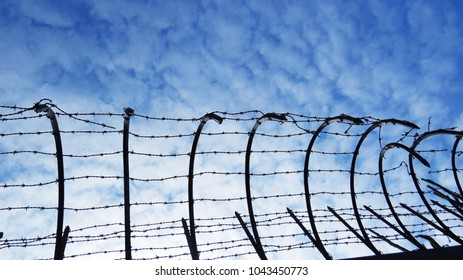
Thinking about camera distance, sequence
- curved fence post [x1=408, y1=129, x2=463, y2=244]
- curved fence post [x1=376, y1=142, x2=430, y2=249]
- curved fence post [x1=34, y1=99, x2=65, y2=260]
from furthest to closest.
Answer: curved fence post [x1=408, y1=129, x2=463, y2=244]
curved fence post [x1=376, y1=142, x2=430, y2=249]
curved fence post [x1=34, y1=99, x2=65, y2=260]

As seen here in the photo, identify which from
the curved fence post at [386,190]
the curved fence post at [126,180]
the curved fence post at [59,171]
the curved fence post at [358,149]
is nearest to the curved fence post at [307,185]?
the curved fence post at [358,149]

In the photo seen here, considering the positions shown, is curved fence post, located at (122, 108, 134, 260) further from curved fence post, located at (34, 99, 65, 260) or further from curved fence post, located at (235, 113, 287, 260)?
curved fence post, located at (235, 113, 287, 260)

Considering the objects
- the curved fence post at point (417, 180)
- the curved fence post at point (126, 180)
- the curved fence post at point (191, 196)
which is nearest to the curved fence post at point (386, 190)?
the curved fence post at point (417, 180)

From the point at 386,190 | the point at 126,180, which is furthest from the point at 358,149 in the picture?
the point at 126,180

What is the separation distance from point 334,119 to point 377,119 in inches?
24.2

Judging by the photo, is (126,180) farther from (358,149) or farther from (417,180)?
(417,180)

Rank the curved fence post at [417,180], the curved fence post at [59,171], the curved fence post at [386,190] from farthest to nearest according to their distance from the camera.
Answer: the curved fence post at [417,180] < the curved fence post at [386,190] < the curved fence post at [59,171]

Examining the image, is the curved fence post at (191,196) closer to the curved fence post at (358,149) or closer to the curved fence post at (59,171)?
the curved fence post at (59,171)

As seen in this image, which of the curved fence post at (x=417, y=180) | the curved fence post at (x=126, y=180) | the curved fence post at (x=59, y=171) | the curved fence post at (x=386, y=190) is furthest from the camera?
the curved fence post at (x=417, y=180)

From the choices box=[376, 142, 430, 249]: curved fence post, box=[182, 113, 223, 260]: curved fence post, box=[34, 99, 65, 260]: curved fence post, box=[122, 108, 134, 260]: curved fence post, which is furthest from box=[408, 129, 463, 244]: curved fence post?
box=[34, 99, 65, 260]: curved fence post

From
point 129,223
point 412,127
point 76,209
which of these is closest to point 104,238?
point 76,209

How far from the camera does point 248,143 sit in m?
4.33

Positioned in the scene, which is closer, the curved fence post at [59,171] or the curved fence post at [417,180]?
the curved fence post at [59,171]

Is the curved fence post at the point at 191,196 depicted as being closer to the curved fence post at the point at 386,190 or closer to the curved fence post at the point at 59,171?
the curved fence post at the point at 59,171
